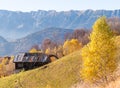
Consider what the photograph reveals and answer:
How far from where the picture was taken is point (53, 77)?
239 ft

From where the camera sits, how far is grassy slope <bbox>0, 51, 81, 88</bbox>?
68.4 m

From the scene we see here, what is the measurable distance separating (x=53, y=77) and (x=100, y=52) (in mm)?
28412

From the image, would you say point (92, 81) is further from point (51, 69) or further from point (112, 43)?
point (51, 69)

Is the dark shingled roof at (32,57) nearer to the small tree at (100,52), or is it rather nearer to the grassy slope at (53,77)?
the grassy slope at (53,77)

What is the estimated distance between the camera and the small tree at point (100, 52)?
4553 centimetres

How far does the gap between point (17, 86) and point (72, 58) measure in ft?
50.7

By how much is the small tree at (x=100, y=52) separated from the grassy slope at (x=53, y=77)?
18038mm

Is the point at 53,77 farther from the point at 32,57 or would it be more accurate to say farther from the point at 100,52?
the point at 32,57

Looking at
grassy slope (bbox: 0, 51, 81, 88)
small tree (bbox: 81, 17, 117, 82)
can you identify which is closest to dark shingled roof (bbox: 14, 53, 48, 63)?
grassy slope (bbox: 0, 51, 81, 88)

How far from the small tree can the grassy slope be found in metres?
18.0

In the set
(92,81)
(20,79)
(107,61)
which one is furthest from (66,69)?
(107,61)

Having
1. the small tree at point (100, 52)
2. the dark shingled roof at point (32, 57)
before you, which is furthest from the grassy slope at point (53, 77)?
the dark shingled roof at point (32, 57)

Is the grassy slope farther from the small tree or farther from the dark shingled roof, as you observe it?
the dark shingled roof

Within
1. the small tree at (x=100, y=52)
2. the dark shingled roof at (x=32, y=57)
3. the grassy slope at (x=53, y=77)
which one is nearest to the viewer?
the small tree at (x=100, y=52)
